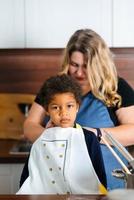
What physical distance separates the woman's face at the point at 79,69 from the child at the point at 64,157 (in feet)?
1.25

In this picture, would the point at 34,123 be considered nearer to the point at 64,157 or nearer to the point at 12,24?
the point at 64,157

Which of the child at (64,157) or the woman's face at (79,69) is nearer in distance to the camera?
the child at (64,157)

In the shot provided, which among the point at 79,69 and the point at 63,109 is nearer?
the point at 63,109

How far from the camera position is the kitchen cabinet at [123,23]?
2285 mm

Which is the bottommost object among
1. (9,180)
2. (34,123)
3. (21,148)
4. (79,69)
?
(9,180)

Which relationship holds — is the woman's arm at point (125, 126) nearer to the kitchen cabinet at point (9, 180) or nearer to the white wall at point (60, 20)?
the kitchen cabinet at point (9, 180)

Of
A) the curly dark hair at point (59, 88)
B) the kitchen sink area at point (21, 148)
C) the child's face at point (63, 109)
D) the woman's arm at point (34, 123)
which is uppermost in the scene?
the curly dark hair at point (59, 88)

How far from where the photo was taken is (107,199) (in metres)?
1.02

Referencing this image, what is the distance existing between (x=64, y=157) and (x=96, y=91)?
0.52 meters

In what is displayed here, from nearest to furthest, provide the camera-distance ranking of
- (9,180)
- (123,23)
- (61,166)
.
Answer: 1. (61,166)
2. (9,180)
3. (123,23)

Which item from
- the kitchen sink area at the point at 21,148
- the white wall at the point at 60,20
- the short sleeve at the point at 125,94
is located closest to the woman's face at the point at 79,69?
the short sleeve at the point at 125,94

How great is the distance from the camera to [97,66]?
171 cm

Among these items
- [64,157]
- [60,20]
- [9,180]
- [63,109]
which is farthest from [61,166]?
[60,20]

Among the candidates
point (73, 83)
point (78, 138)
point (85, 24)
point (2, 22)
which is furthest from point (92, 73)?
point (2, 22)
